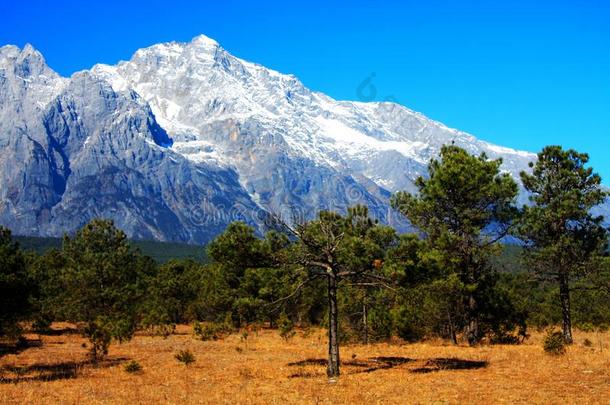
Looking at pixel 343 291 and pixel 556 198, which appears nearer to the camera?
pixel 556 198

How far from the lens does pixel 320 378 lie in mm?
23438

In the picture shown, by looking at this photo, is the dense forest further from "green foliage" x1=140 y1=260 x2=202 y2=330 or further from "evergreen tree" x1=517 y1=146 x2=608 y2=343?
"green foliage" x1=140 y1=260 x2=202 y2=330

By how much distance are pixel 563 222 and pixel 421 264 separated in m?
13.4

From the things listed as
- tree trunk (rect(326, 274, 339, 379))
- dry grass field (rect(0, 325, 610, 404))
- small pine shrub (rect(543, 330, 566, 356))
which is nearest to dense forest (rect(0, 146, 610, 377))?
tree trunk (rect(326, 274, 339, 379))

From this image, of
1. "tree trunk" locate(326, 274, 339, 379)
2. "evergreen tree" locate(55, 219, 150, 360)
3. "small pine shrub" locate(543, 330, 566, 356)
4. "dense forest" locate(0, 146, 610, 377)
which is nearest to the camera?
"tree trunk" locate(326, 274, 339, 379)

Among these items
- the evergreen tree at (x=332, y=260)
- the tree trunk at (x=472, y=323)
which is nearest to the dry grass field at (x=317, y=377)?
the tree trunk at (x=472, y=323)

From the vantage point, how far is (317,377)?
78.0 feet

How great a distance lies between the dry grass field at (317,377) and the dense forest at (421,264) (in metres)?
2.01

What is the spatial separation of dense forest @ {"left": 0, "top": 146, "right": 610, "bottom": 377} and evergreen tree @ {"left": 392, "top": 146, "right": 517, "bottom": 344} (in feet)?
0.25

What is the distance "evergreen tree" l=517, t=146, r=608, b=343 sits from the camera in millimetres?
31703

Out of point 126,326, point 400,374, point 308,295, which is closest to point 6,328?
point 126,326

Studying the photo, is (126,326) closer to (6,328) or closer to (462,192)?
(6,328)

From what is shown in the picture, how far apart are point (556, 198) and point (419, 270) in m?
12.8

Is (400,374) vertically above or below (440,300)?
below
